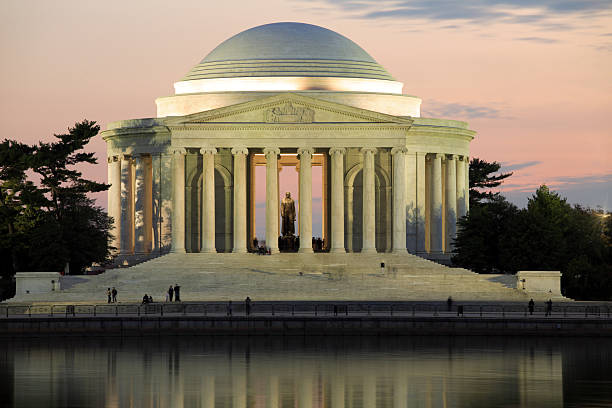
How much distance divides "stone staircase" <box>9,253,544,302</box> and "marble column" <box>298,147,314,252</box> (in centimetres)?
440

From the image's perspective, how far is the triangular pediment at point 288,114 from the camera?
126 meters

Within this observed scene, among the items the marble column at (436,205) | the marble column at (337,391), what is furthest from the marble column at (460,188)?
the marble column at (337,391)

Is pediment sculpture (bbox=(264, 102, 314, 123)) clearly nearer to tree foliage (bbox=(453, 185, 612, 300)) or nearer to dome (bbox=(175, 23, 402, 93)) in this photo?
dome (bbox=(175, 23, 402, 93))

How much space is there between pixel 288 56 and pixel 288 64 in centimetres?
145

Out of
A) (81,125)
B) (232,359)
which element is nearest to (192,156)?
(81,125)

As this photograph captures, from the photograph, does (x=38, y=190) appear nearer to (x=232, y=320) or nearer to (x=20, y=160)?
(x=20, y=160)

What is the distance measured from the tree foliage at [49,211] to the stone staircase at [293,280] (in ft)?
23.2

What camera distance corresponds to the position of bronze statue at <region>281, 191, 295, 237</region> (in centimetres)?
13412

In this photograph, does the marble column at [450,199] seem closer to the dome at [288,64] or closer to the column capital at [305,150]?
Result: the dome at [288,64]

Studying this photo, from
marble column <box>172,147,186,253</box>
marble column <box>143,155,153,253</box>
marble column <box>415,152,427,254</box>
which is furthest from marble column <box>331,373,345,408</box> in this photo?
marble column <box>143,155,153,253</box>

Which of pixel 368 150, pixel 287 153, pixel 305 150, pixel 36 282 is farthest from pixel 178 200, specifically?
pixel 36 282

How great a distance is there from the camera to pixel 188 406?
53812 mm

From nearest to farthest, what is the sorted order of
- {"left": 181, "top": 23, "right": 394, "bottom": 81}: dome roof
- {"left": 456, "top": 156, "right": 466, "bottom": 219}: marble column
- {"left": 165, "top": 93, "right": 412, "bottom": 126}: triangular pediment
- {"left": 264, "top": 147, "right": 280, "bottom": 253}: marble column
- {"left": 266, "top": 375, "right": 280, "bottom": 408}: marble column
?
{"left": 266, "top": 375, "right": 280, "bottom": 408}: marble column < {"left": 165, "top": 93, "right": 412, "bottom": 126}: triangular pediment < {"left": 264, "top": 147, "right": 280, "bottom": 253}: marble column < {"left": 181, "top": 23, "right": 394, "bottom": 81}: dome roof < {"left": 456, "top": 156, "right": 466, "bottom": 219}: marble column

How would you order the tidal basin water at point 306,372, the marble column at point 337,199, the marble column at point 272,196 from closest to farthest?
the tidal basin water at point 306,372
the marble column at point 337,199
the marble column at point 272,196
